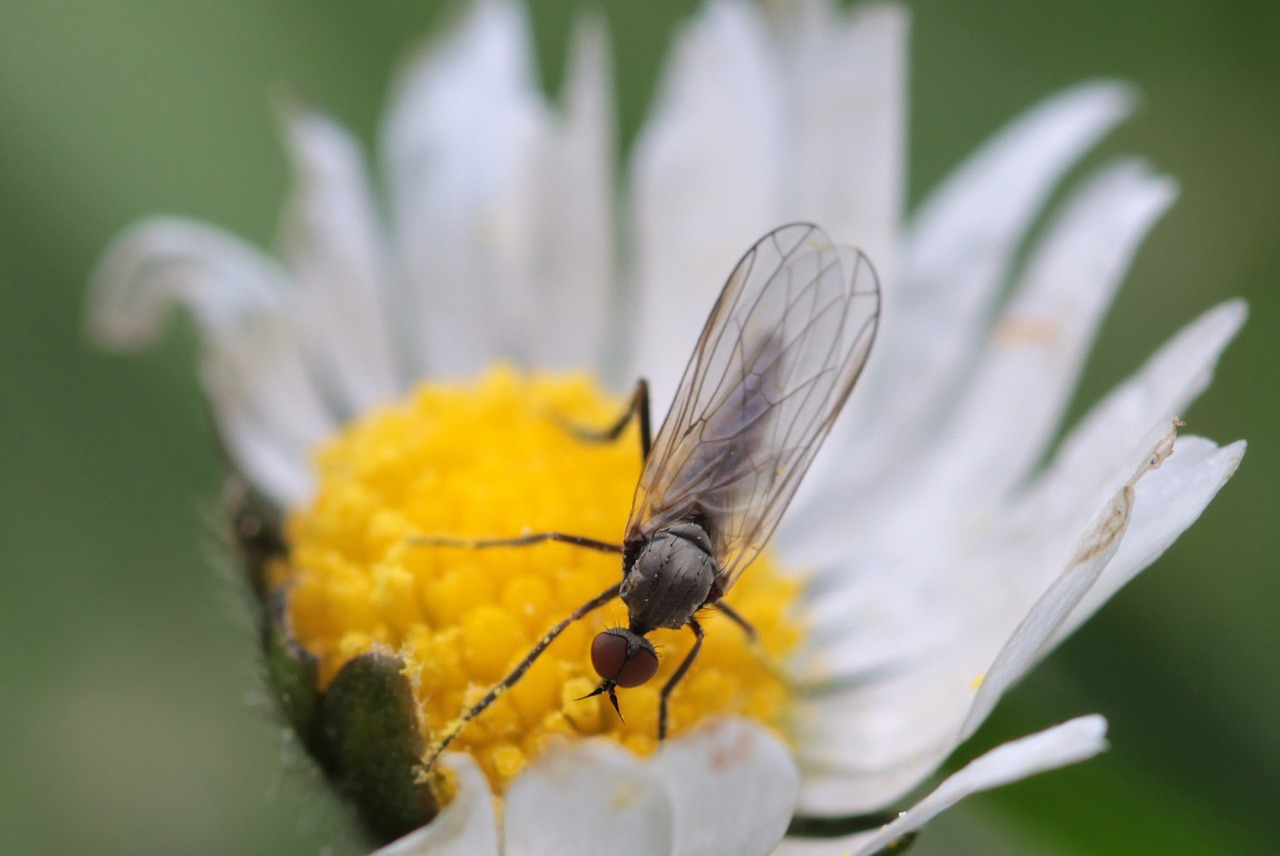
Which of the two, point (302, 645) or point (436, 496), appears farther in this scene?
point (436, 496)

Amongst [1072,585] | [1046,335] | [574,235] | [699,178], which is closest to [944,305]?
[1046,335]

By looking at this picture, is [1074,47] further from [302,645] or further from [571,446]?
[302,645]

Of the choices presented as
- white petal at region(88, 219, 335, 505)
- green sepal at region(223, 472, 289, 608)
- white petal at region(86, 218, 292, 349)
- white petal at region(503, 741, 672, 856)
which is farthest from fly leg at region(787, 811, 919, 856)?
white petal at region(86, 218, 292, 349)

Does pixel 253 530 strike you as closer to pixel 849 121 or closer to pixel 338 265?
pixel 338 265

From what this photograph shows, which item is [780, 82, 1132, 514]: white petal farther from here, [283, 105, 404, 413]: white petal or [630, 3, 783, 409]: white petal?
[283, 105, 404, 413]: white petal

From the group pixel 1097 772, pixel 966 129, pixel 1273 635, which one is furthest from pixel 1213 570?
pixel 966 129
